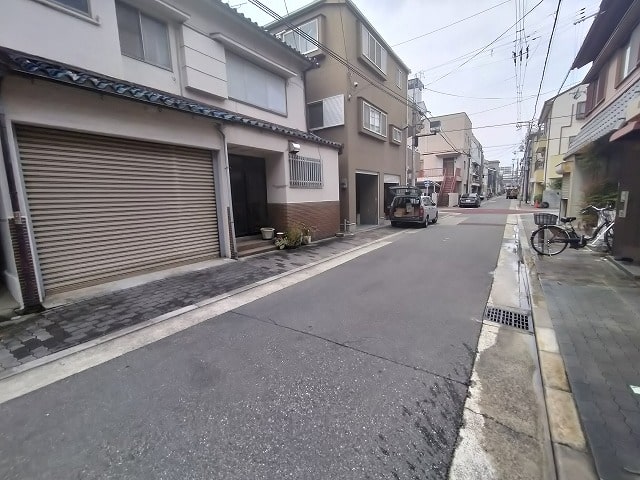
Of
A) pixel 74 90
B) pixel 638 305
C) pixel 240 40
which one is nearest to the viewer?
pixel 638 305

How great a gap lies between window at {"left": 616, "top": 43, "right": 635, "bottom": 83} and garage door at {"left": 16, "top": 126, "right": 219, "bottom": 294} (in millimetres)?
11432

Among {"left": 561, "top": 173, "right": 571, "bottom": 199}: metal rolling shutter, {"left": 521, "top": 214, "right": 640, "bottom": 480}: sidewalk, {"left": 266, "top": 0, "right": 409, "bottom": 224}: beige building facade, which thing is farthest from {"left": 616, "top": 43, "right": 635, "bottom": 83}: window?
{"left": 266, "top": 0, "right": 409, "bottom": 224}: beige building facade

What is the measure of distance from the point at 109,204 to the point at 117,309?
2.21 m

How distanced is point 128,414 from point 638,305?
6.59m

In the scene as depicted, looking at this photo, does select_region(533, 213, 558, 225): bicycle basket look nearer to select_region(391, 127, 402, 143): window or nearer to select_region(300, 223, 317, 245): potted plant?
Result: select_region(300, 223, 317, 245): potted plant

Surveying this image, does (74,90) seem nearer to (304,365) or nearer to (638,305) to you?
(304,365)

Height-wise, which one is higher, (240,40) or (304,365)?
(240,40)

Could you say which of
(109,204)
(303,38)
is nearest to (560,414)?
(109,204)

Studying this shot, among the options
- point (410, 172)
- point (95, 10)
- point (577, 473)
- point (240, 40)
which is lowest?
point (577, 473)

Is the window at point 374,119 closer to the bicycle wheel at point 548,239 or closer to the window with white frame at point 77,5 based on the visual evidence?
the bicycle wheel at point 548,239

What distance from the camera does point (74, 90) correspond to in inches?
182

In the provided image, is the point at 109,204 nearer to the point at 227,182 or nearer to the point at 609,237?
the point at 227,182

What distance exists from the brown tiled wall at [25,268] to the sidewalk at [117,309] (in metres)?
0.24

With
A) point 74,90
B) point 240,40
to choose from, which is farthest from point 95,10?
point 240,40
